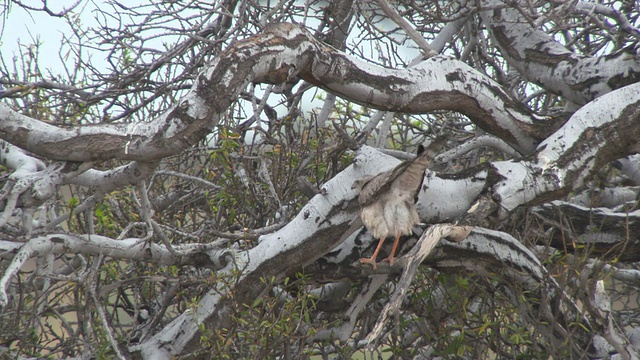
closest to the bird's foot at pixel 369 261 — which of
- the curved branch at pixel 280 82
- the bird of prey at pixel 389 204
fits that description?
the bird of prey at pixel 389 204

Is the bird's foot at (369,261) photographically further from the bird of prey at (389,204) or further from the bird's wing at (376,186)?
the bird's wing at (376,186)

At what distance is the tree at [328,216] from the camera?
3.41 m

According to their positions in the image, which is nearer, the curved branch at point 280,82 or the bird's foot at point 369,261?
the curved branch at point 280,82

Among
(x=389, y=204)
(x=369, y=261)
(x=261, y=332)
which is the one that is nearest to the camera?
(x=261, y=332)

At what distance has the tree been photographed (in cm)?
341

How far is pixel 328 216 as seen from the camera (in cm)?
393

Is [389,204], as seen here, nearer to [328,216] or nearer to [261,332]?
[328,216]

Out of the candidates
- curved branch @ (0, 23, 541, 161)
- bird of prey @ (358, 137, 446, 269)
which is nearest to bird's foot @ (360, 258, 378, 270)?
bird of prey @ (358, 137, 446, 269)

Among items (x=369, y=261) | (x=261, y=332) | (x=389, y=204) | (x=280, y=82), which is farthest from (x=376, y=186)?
(x=261, y=332)

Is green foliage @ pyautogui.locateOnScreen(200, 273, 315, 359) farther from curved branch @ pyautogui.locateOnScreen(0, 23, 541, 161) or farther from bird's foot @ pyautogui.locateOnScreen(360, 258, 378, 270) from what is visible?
curved branch @ pyautogui.locateOnScreen(0, 23, 541, 161)

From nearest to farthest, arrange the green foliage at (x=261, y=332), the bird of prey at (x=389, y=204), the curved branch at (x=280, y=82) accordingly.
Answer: the curved branch at (x=280, y=82) < the green foliage at (x=261, y=332) < the bird of prey at (x=389, y=204)

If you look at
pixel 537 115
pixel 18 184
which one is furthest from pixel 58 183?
pixel 537 115

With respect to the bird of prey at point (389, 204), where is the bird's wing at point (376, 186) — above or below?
above

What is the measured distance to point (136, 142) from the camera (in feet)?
10.7
